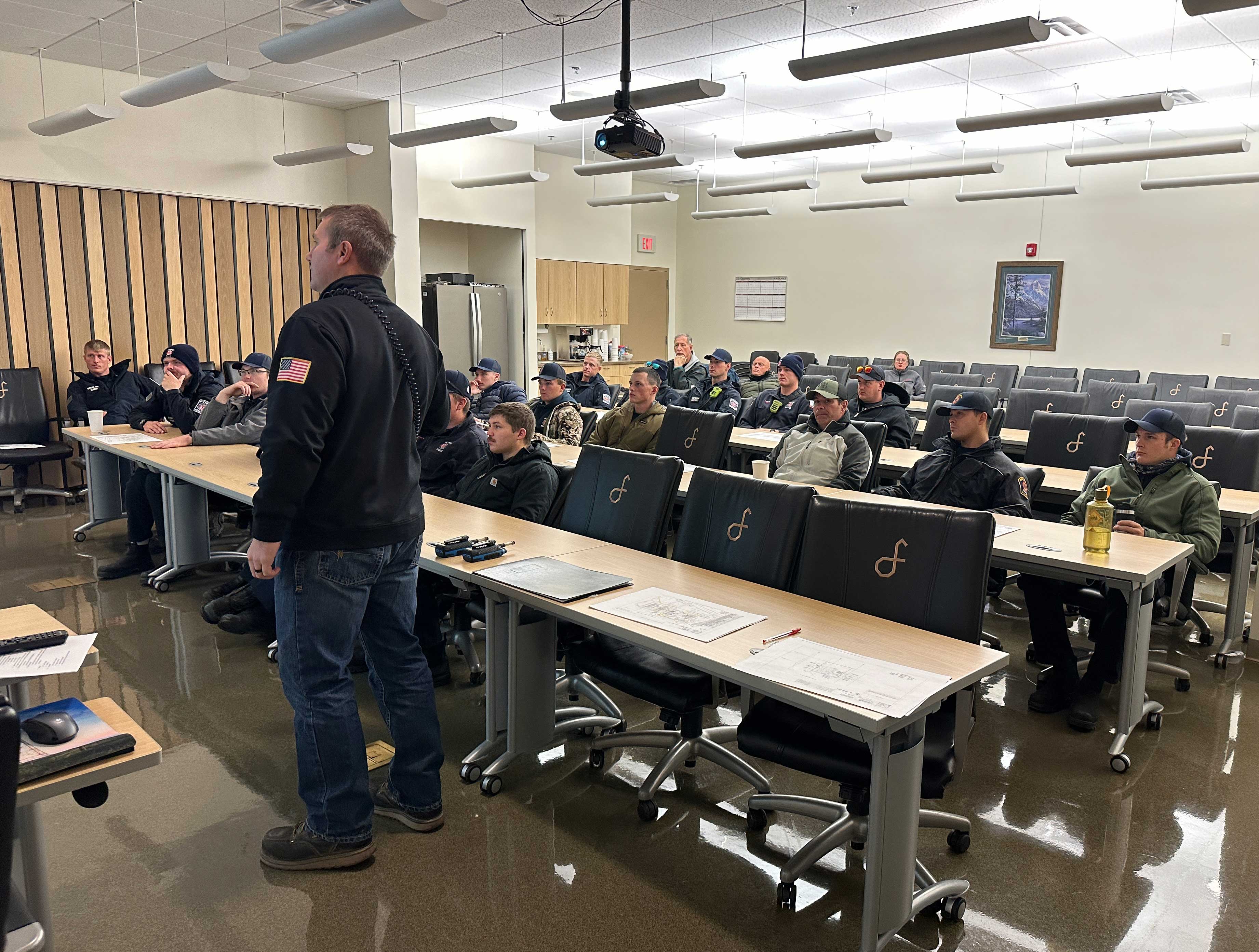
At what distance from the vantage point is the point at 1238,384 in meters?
8.86

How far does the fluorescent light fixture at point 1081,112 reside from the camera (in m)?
5.27

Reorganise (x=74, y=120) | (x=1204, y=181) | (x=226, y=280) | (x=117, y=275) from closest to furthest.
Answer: (x=74, y=120) < (x=117, y=275) < (x=1204, y=181) < (x=226, y=280)

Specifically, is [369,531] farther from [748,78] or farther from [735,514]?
[748,78]

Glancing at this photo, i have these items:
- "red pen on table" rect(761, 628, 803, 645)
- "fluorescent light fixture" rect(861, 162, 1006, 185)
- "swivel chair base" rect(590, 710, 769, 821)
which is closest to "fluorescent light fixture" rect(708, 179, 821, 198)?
"fluorescent light fixture" rect(861, 162, 1006, 185)

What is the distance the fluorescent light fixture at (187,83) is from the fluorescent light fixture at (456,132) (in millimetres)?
1608

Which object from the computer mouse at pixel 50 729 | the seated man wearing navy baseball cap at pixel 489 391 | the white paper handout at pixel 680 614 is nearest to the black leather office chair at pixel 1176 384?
the seated man wearing navy baseball cap at pixel 489 391

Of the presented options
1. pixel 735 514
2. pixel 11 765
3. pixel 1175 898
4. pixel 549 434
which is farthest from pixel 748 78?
pixel 11 765

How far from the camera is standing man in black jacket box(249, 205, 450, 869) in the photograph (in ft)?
6.98

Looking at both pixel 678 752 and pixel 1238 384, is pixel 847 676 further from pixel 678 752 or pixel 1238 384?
pixel 1238 384

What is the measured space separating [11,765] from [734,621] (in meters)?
1.69

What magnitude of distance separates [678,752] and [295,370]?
5.38 ft

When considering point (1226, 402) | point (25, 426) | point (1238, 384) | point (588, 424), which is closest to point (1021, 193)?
point (1238, 384)

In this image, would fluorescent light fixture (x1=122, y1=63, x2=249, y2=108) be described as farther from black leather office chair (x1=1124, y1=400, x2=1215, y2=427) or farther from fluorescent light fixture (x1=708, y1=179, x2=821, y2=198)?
black leather office chair (x1=1124, y1=400, x2=1215, y2=427)

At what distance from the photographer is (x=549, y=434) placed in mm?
6234
